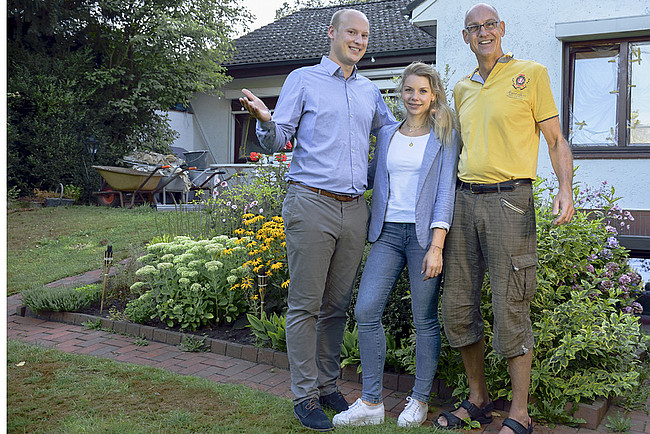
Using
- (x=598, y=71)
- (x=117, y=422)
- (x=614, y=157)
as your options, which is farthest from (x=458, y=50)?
(x=117, y=422)

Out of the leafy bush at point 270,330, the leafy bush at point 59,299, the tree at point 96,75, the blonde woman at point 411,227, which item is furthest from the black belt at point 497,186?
the tree at point 96,75

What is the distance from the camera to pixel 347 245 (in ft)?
10.7

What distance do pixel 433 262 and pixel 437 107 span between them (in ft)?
2.80

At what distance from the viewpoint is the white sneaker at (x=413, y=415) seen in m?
3.20

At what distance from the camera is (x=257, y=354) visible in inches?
176

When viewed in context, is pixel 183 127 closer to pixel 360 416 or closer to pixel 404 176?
pixel 404 176

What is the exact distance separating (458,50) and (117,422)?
7267 millimetres

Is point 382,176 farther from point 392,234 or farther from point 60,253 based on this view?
point 60,253

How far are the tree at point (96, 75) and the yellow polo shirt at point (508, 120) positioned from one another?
12994mm

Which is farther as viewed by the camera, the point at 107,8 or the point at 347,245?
the point at 107,8

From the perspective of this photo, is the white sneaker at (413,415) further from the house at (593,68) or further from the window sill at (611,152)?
the window sill at (611,152)

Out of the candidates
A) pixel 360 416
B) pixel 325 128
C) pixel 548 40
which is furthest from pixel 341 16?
pixel 548 40

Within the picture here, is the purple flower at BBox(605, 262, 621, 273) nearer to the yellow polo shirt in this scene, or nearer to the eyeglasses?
the yellow polo shirt

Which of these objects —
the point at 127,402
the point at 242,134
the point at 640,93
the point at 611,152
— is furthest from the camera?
the point at 242,134
